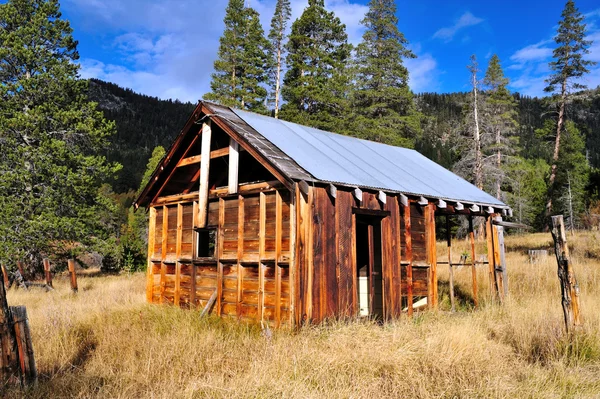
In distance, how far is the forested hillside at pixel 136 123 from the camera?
364 ft

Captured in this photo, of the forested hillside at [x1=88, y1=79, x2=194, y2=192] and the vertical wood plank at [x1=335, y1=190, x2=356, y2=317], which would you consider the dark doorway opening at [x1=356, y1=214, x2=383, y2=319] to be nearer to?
the vertical wood plank at [x1=335, y1=190, x2=356, y2=317]

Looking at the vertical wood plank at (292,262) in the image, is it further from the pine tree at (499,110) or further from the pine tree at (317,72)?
the pine tree at (499,110)

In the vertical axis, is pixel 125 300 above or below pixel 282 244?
below

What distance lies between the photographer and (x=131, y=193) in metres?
86.1

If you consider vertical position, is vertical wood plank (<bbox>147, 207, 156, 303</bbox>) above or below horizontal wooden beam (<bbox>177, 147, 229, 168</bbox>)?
below

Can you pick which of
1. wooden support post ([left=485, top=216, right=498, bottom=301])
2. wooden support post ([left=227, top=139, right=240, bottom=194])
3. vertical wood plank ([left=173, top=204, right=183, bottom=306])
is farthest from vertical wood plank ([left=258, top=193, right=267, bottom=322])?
wooden support post ([left=485, top=216, right=498, bottom=301])

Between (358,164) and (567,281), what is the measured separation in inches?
199

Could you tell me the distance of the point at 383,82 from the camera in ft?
102

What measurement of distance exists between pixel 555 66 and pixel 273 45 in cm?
2136

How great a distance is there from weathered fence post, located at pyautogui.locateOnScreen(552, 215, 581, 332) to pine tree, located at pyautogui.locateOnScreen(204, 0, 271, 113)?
26.4 metres

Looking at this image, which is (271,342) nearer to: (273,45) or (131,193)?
(273,45)

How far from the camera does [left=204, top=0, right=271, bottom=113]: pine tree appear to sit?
31737mm

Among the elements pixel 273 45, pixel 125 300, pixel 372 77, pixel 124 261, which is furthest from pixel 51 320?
pixel 273 45

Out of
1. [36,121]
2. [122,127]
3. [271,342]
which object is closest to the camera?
[271,342]
